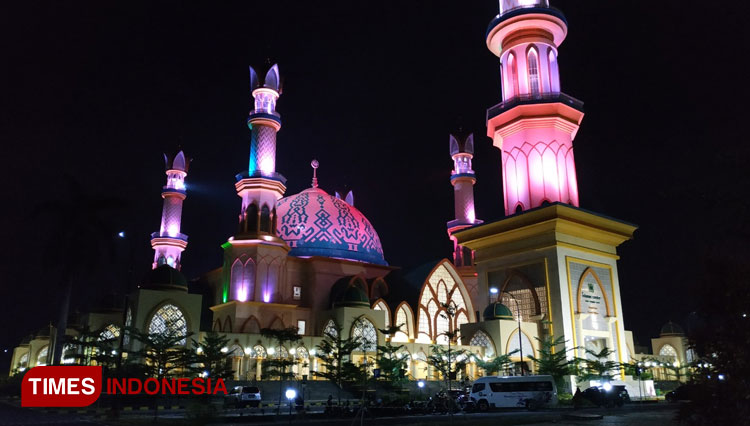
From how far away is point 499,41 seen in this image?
39.1 metres

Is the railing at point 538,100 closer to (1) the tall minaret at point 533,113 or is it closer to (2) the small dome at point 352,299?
(1) the tall minaret at point 533,113

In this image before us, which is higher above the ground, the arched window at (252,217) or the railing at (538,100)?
the railing at (538,100)

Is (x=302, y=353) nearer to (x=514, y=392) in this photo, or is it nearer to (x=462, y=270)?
(x=462, y=270)

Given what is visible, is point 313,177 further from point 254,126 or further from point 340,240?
point 254,126

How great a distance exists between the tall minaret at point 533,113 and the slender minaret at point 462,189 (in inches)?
463

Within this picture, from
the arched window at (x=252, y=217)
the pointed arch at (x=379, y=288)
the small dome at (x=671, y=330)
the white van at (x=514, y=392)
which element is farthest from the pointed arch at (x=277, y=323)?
the small dome at (x=671, y=330)

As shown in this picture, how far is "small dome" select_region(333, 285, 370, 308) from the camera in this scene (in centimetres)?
3981

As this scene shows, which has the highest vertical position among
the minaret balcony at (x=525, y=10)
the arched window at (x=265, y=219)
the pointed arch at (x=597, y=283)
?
the minaret balcony at (x=525, y=10)

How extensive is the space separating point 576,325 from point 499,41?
18.2 m

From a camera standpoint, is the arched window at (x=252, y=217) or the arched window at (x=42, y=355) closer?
the arched window at (x=252, y=217)

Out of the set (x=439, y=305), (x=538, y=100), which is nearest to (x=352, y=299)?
(x=439, y=305)

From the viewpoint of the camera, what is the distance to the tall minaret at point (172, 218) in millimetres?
47688

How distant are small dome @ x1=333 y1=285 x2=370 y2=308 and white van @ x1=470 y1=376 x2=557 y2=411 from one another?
15.3 m

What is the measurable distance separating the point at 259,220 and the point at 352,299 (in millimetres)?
8377
